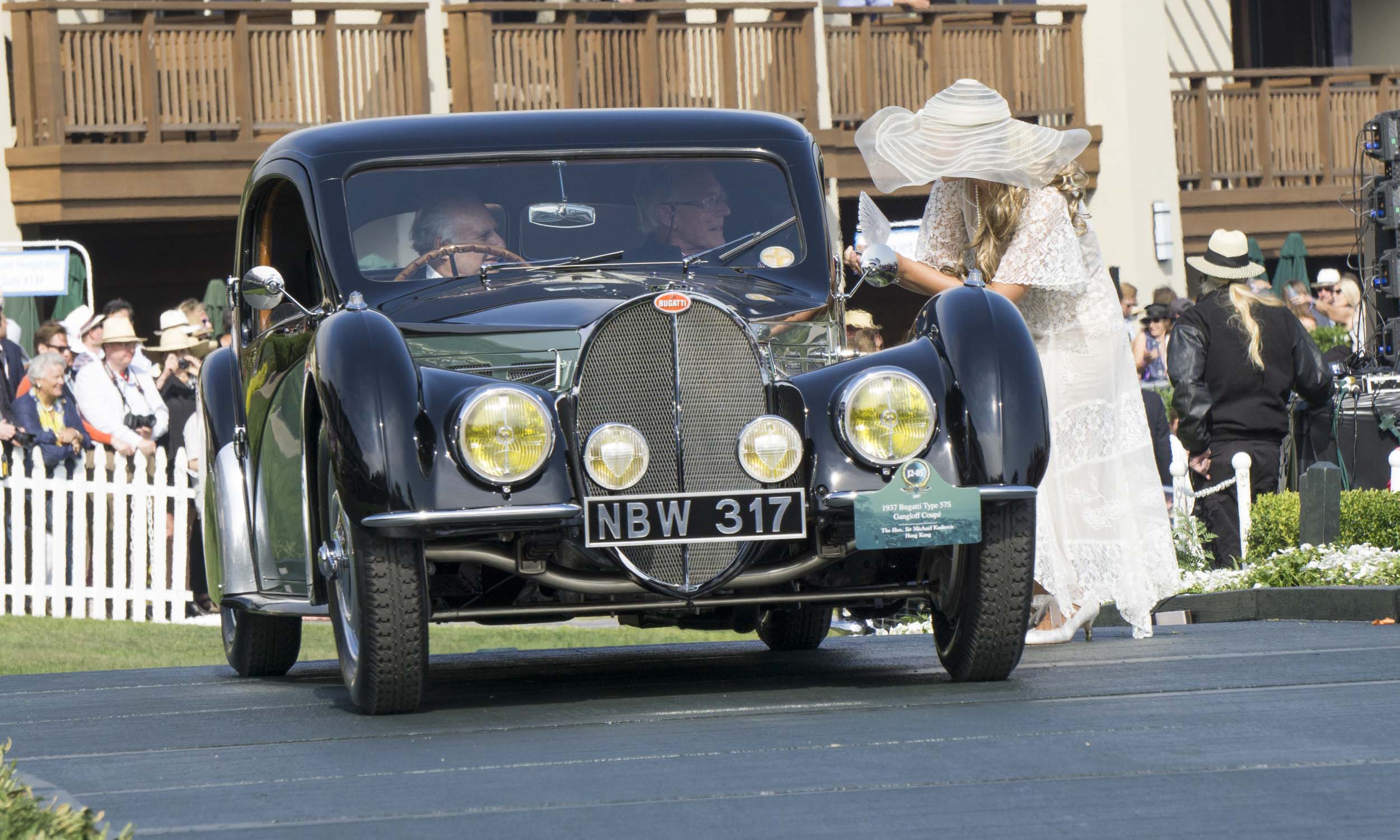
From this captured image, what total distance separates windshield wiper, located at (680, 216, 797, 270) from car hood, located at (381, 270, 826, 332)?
0.07 m

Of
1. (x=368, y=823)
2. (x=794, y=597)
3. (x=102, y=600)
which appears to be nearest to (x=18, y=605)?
(x=102, y=600)

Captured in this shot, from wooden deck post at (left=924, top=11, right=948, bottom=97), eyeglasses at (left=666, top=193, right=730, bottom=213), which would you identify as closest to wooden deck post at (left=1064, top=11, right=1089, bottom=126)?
wooden deck post at (left=924, top=11, right=948, bottom=97)

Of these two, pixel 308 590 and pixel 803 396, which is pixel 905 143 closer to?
pixel 803 396

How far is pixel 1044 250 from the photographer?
684 cm

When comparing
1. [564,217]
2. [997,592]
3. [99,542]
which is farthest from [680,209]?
[99,542]

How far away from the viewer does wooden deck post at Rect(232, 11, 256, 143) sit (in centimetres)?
1934

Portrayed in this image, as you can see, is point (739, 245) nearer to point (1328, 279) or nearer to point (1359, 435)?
point (1359, 435)

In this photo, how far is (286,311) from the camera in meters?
7.05

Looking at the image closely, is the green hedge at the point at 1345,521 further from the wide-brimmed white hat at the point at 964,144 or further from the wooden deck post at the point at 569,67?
the wooden deck post at the point at 569,67

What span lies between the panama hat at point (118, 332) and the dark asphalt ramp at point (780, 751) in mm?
7585

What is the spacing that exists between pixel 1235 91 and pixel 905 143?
56.7 feet

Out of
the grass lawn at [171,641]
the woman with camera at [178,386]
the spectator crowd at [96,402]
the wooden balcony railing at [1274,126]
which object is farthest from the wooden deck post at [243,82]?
the wooden balcony railing at [1274,126]

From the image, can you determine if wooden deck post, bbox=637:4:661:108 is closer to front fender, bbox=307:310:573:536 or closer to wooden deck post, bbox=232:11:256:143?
wooden deck post, bbox=232:11:256:143

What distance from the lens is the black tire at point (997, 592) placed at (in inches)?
216
